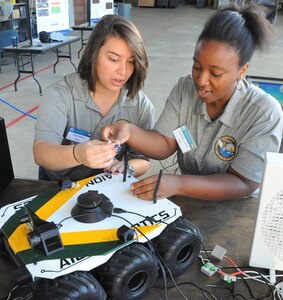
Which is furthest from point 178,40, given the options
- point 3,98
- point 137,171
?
point 137,171

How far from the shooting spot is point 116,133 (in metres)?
1.19

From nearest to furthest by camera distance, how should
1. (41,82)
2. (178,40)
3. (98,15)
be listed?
(41,82), (98,15), (178,40)

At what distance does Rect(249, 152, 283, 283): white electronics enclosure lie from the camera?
29.0 inches

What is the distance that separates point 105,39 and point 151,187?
58 centimetres

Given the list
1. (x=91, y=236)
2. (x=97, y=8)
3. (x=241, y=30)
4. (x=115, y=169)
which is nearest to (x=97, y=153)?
(x=115, y=169)

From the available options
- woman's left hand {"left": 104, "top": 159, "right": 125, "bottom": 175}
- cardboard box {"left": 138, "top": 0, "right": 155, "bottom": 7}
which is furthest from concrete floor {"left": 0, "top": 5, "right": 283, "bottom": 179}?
cardboard box {"left": 138, "top": 0, "right": 155, "bottom": 7}

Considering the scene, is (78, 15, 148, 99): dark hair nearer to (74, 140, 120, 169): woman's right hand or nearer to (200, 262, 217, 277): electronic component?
(74, 140, 120, 169): woman's right hand

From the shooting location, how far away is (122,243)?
72 cm

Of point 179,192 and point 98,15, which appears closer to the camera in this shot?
point 179,192

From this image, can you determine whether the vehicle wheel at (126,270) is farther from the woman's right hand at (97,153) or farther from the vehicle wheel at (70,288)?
the woman's right hand at (97,153)

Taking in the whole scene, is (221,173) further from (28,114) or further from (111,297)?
(28,114)

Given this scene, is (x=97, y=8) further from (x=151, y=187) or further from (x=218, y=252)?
(x=218, y=252)

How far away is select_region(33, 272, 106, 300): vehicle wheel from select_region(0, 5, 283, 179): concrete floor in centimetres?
91

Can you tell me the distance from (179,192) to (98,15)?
5291mm
